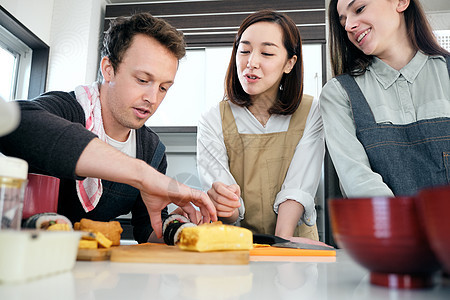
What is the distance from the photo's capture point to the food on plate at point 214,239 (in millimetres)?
614

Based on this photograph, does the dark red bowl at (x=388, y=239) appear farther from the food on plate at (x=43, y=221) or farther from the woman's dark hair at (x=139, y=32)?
the woman's dark hair at (x=139, y=32)

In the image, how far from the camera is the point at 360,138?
46.8 inches

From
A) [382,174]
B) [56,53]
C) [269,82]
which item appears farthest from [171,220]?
[56,53]

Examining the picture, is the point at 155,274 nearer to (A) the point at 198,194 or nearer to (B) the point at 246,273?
(B) the point at 246,273

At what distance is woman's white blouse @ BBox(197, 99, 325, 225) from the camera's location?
131 cm

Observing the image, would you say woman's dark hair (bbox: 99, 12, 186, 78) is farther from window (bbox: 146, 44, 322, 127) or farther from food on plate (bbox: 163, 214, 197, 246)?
window (bbox: 146, 44, 322, 127)

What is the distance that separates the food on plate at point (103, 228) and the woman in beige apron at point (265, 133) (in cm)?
60

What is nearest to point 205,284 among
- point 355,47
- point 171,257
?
point 171,257

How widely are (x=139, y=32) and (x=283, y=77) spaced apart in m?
0.62

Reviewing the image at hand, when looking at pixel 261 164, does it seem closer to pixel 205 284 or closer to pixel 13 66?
pixel 205 284

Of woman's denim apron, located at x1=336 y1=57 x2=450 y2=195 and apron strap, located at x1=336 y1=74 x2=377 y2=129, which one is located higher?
apron strap, located at x1=336 y1=74 x2=377 y2=129

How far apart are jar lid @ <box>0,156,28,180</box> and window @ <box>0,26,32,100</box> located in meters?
2.41

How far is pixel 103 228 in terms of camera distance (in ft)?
2.33

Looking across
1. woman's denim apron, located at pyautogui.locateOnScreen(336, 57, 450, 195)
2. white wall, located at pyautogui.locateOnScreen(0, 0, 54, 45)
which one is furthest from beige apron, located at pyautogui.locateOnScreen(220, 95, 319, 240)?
white wall, located at pyautogui.locateOnScreen(0, 0, 54, 45)
